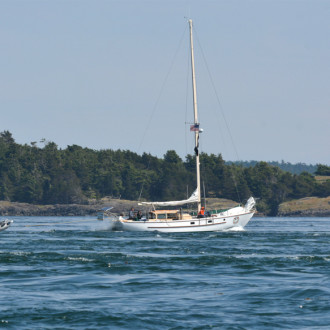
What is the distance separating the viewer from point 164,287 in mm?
32219

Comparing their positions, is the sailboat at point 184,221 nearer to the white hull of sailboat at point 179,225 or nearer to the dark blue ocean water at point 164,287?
the white hull of sailboat at point 179,225

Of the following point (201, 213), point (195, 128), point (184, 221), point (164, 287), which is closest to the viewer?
point (164, 287)

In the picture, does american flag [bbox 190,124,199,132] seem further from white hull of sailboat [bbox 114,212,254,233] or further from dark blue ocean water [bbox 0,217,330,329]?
dark blue ocean water [bbox 0,217,330,329]

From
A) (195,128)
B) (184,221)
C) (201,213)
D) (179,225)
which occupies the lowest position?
(179,225)

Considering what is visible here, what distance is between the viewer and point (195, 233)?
72.2 meters

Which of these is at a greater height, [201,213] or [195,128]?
[195,128]

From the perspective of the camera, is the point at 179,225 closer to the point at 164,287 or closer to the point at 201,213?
the point at 201,213

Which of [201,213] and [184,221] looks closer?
[184,221]

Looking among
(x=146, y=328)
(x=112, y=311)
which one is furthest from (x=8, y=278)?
(x=146, y=328)

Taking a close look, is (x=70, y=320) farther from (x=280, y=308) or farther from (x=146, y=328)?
(x=280, y=308)

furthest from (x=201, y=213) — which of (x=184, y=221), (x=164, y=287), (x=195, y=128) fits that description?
(x=164, y=287)

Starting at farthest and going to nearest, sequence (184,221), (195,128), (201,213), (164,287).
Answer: (195,128), (201,213), (184,221), (164,287)

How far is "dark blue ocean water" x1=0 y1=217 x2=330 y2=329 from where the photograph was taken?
2484cm

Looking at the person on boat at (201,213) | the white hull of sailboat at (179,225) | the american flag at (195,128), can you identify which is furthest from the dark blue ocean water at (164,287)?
the american flag at (195,128)
